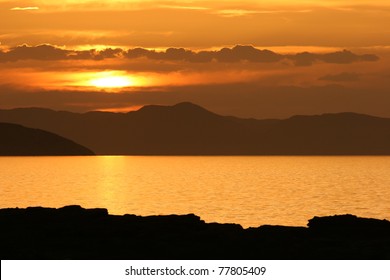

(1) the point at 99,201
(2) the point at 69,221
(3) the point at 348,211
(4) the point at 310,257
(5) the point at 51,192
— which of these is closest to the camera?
(4) the point at 310,257

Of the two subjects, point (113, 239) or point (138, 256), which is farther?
point (113, 239)

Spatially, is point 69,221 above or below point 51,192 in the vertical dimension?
below

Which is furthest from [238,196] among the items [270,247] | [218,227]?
[270,247]

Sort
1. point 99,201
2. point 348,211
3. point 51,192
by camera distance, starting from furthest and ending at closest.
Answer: point 51,192 → point 99,201 → point 348,211

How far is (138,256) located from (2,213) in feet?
42.2

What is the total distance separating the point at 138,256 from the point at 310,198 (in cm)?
8585

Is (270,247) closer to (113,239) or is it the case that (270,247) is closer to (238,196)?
(113,239)

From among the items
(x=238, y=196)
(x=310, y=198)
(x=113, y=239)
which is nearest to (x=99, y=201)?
(x=238, y=196)

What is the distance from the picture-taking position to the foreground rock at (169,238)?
3722cm

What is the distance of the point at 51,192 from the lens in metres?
136

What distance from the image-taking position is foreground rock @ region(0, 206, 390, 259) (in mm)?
37219

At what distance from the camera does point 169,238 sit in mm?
39906

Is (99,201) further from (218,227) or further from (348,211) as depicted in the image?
(218,227)

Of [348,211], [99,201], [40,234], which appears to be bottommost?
[40,234]
